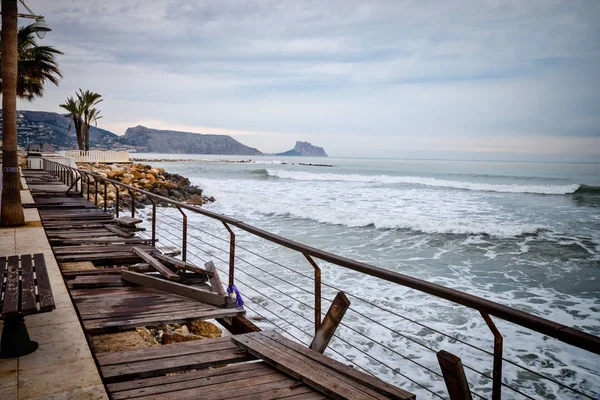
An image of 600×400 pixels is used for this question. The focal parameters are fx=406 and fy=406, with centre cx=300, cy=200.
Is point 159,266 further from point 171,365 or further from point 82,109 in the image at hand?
point 82,109

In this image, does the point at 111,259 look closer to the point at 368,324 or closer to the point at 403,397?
the point at 368,324

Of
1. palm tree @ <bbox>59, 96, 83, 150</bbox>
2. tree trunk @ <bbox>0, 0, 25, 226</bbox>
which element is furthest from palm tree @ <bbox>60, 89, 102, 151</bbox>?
tree trunk @ <bbox>0, 0, 25, 226</bbox>

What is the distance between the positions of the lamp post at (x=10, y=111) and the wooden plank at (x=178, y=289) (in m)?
4.88

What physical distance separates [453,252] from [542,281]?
10.8 feet

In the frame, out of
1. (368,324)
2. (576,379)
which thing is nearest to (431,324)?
(368,324)

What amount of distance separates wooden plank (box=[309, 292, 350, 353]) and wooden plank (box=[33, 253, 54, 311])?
78.7 inches

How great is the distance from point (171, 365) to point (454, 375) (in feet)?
6.46

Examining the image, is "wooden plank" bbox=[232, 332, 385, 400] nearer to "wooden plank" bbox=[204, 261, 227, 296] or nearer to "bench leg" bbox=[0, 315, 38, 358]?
"wooden plank" bbox=[204, 261, 227, 296]

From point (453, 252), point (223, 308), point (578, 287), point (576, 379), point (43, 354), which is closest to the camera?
point (43, 354)

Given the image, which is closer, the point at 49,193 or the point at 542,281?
the point at 542,281

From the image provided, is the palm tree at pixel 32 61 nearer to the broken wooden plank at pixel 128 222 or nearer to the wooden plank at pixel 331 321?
the broken wooden plank at pixel 128 222

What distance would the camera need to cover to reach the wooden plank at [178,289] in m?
4.45

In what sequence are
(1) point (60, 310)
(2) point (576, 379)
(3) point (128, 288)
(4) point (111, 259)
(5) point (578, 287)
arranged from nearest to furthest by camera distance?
1. (1) point (60, 310)
2. (3) point (128, 288)
3. (2) point (576, 379)
4. (4) point (111, 259)
5. (5) point (578, 287)

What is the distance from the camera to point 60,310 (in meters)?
4.11
